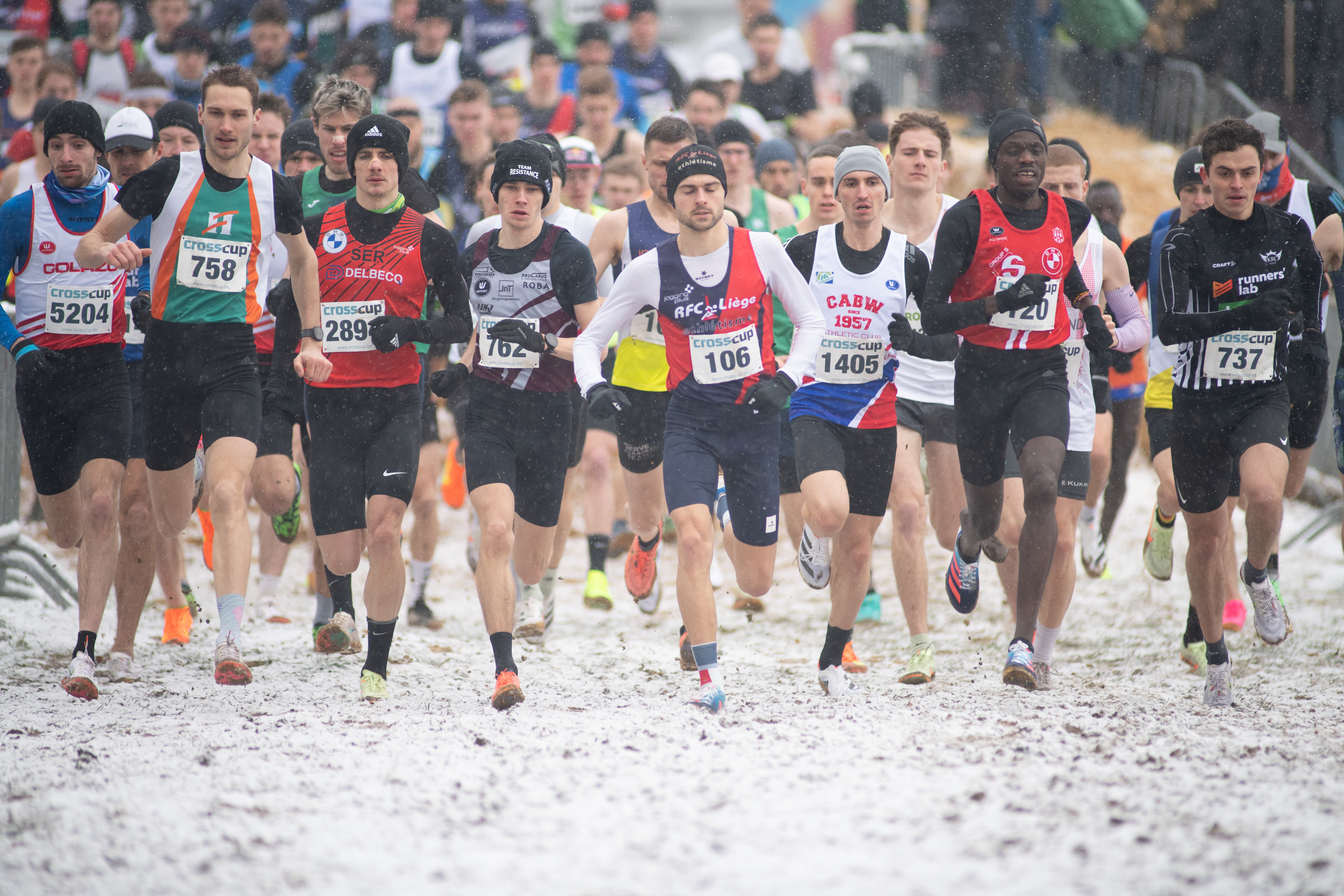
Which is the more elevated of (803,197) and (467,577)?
(803,197)

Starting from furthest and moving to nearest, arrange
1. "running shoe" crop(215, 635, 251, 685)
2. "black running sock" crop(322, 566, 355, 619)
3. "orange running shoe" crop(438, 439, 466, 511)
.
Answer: "orange running shoe" crop(438, 439, 466, 511) → "black running sock" crop(322, 566, 355, 619) → "running shoe" crop(215, 635, 251, 685)

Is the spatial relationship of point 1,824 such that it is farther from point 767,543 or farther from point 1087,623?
point 1087,623

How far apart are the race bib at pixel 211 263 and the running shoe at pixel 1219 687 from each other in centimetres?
484

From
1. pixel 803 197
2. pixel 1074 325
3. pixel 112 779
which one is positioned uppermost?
pixel 803 197

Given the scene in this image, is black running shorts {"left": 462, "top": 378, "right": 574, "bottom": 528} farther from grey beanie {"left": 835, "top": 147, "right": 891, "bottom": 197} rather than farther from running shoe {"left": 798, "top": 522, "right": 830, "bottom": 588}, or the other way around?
grey beanie {"left": 835, "top": 147, "right": 891, "bottom": 197}

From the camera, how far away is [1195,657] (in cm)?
642

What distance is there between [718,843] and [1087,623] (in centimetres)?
482

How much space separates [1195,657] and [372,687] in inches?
161

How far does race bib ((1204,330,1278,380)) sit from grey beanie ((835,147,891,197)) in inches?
66.8

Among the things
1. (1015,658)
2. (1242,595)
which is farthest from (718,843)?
(1242,595)

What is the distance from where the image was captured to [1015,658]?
5855mm

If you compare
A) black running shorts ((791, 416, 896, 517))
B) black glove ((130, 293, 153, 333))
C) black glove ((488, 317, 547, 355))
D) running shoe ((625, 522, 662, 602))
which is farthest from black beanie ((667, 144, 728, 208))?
black glove ((130, 293, 153, 333))

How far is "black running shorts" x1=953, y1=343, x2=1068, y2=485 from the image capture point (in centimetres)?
585

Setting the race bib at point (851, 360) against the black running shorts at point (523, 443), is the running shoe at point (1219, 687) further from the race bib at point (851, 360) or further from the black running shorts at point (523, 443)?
the black running shorts at point (523, 443)
